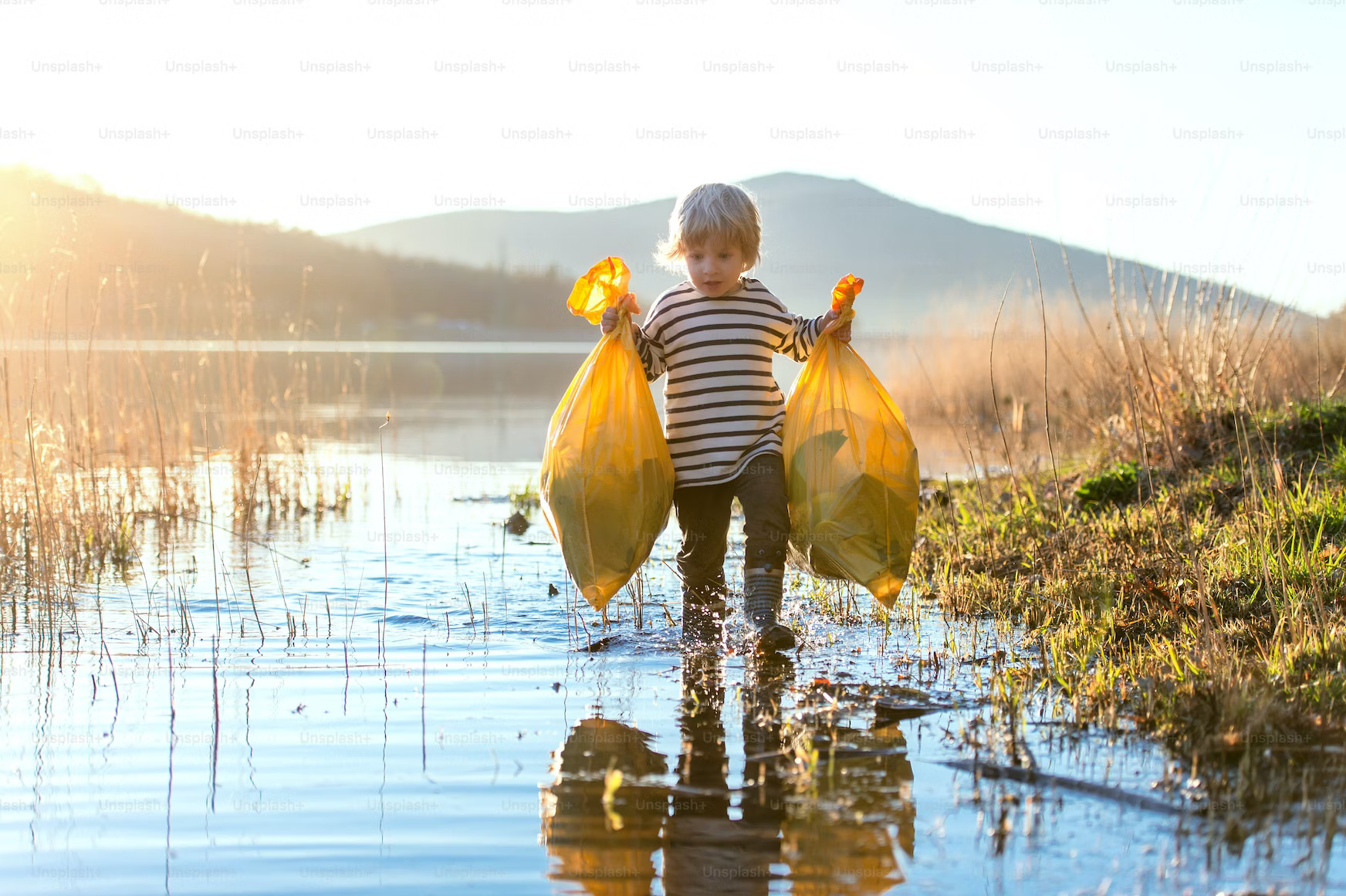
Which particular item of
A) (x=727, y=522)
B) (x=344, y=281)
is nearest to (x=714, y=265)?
(x=727, y=522)

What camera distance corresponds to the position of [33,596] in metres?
5.71

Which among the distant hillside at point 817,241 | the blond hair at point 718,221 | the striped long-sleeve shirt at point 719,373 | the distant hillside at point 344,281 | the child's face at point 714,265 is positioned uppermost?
the distant hillside at point 817,241

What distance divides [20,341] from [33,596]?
1652 mm

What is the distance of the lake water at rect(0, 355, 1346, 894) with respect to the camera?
261 centimetres

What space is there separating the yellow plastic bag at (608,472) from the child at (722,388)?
11cm

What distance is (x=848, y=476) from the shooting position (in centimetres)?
459

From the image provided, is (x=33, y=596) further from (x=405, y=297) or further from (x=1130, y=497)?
(x=405, y=297)

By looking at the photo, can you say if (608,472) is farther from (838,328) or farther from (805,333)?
(838,328)

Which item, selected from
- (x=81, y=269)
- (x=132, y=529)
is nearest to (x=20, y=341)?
(x=81, y=269)

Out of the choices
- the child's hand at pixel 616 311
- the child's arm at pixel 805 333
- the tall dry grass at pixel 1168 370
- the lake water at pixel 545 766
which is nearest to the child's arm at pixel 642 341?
the child's hand at pixel 616 311

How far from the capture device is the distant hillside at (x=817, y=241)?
139 meters

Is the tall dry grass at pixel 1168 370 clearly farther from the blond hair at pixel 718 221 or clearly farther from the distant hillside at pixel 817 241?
the distant hillside at pixel 817 241

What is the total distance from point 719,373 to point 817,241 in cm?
14136

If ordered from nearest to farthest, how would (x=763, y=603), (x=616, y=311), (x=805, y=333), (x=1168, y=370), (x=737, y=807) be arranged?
(x=737, y=807) < (x=763, y=603) < (x=616, y=311) < (x=805, y=333) < (x=1168, y=370)
